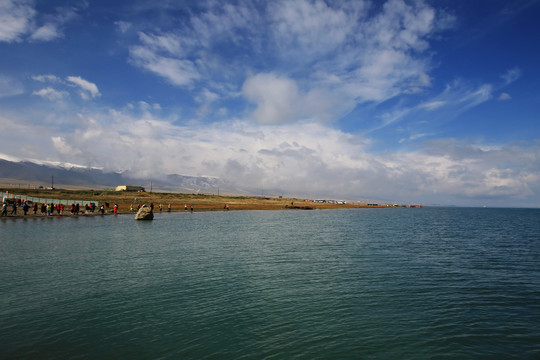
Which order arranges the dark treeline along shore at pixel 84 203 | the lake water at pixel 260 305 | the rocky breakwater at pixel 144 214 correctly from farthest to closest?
the dark treeline along shore at pixel 84 203
the rocky breakwater at pixel 144 214
the lake water at pixel 260 305

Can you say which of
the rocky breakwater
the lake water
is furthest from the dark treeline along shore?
the lake water

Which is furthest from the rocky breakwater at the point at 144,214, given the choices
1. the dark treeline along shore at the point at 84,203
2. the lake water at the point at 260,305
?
the lake water at the point at 260,305

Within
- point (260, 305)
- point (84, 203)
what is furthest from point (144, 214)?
point (260, 305)

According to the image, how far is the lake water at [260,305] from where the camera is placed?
11305mm

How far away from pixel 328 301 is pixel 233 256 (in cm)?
1277

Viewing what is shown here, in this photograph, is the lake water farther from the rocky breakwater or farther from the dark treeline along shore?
the dark treeline along shore

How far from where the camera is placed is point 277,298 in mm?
16500

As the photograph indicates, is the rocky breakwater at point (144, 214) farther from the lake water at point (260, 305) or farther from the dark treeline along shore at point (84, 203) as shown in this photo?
the lake water at point (260, 305)

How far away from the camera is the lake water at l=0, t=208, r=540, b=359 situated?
37.1 feet

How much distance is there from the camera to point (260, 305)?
15.4 m

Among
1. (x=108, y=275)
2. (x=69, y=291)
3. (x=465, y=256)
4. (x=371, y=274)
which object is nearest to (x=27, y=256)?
(x=108, y=275)

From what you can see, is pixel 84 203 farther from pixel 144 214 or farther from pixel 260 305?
pixel 260 305

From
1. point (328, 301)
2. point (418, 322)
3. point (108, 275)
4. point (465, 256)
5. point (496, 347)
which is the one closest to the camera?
point (496, 347)

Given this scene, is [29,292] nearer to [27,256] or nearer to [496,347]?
[27,256]
